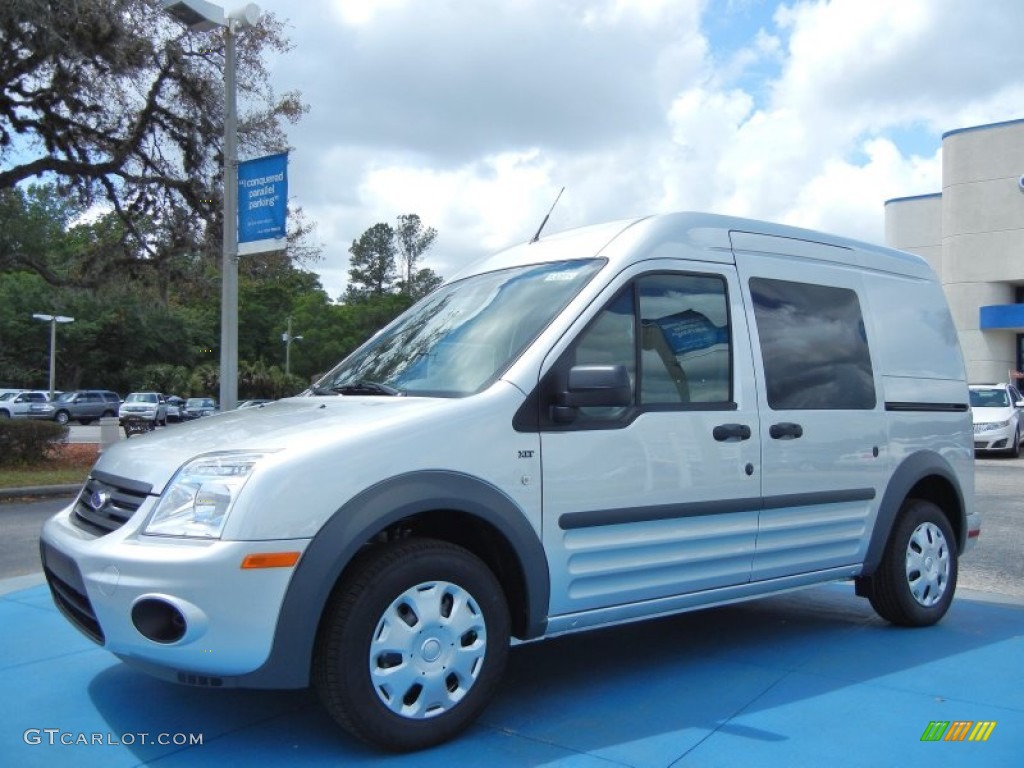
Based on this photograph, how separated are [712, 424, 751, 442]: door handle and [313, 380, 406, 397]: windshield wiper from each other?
1490 mm

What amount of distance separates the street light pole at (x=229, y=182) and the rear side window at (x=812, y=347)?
686 cm

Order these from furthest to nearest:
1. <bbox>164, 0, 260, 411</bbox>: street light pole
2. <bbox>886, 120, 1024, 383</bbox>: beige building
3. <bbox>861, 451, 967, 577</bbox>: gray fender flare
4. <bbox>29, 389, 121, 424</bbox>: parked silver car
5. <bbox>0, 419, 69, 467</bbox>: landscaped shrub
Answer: <bbox>29, 389, 121, 424</bbox>: parked silver car, <bbox>886, 120, 1024, 383</bbox>: beige building, <bbox>0, 419, 69, 467</bbox>: landscaped shrub, <bbox>164, 0, 260, 411</bbox>: street light pole, <bbox>861, 451, 967, 577</bbox>: gray fender flare

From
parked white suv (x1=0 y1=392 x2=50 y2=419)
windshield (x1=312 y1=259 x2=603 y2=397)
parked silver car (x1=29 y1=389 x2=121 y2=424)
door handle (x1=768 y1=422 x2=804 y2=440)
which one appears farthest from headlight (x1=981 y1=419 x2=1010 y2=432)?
parked silver car (x1=29 y1=389 x2=121 y2=424)

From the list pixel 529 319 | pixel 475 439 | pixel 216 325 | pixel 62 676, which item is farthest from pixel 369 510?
pixel 216 325

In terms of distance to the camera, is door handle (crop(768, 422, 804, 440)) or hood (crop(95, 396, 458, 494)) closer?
hood (crop(95, 396, 458, 494))

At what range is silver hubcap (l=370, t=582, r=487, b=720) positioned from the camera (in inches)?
132

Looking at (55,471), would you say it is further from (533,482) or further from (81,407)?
(81,407)

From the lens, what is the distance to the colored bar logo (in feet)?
12.2

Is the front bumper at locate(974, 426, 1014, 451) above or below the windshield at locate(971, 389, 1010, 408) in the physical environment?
below

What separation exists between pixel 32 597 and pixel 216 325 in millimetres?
64490

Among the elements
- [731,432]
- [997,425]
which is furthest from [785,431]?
[997,425]

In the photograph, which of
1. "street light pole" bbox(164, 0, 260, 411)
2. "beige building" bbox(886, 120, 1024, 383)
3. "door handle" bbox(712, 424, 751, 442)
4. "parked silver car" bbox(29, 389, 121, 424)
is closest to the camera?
"door handle" bbox(712, 424, 751, 442)

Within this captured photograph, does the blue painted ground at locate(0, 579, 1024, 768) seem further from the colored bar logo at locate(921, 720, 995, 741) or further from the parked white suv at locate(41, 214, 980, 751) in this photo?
the parked white suv at locate(41, 214, 980, 751)

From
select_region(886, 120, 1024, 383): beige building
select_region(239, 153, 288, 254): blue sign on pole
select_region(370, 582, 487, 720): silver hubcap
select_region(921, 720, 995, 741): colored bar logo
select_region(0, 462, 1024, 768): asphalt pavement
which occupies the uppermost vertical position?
select_region(886, 120, 1024, 383): beige building
